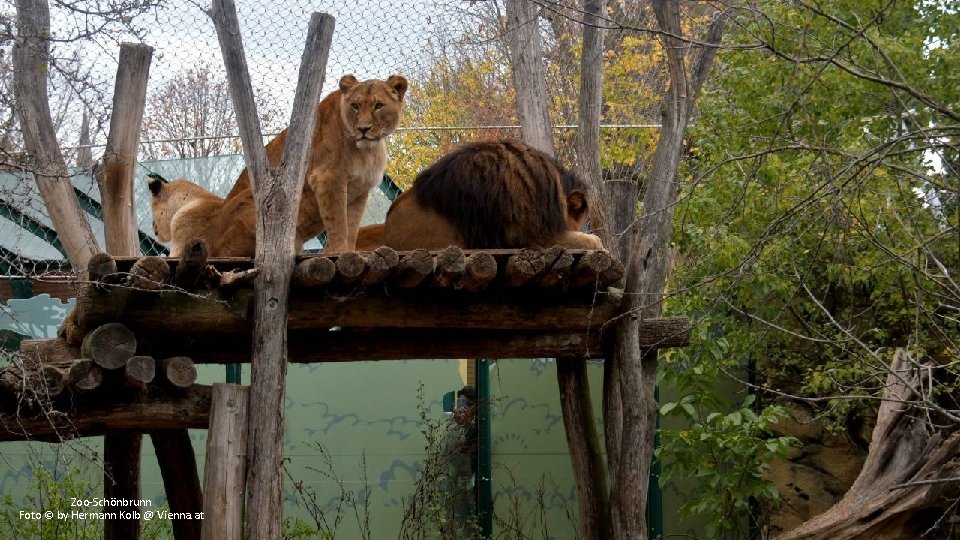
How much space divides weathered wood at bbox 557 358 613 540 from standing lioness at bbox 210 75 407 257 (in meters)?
1.46

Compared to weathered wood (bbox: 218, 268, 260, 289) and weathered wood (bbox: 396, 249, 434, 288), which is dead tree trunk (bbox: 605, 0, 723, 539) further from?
weathered wood (bbox: 218, 268, 260, 289)

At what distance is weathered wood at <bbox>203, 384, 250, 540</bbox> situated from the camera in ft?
14.9

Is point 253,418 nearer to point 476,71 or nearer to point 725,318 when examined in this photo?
point 725,318

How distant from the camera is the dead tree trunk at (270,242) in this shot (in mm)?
4621

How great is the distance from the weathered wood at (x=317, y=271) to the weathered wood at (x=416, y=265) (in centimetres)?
29

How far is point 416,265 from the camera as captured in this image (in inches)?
184

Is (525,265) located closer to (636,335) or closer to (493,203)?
(493,203)

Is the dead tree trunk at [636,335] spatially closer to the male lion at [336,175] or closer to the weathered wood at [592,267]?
the weathered wood at [592,267]

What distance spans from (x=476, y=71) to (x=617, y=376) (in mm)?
8779

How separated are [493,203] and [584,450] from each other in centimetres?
147

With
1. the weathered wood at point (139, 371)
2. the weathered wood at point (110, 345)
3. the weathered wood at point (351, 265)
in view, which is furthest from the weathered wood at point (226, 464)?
the weathered wood at point (351, 265)

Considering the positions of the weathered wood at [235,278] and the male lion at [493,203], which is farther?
the male lion at [493,203]

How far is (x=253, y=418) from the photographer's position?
15.3 feet

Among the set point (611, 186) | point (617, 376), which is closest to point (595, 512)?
point (617, 376)
